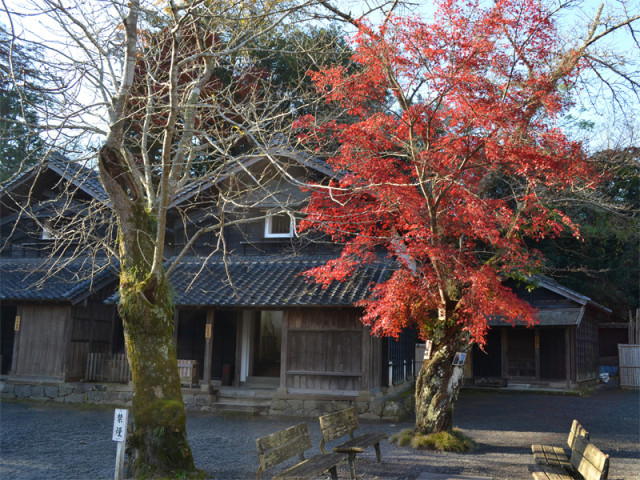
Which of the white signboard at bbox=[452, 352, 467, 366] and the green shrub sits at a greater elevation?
the white signboard at bbox=[452, 352, 467, 366]

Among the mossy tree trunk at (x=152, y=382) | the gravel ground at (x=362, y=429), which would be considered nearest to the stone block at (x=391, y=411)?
the gravel ground at (x=362, y=429)

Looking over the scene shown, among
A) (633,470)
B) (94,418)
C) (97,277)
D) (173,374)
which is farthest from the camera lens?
(97,277)

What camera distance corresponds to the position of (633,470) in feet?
28.0

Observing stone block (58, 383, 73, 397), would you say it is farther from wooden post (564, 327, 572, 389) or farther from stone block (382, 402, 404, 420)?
wooden post (564, 327, 572, 389)

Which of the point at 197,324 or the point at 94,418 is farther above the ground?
the point at 197,324

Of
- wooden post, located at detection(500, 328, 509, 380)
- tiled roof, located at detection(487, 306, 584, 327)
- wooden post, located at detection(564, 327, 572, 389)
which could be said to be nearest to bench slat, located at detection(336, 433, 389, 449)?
tiled roof, located at detection(487, 306, 584, 327)

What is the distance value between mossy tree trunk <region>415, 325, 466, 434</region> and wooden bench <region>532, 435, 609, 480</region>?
112 inches

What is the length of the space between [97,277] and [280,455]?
500 inches

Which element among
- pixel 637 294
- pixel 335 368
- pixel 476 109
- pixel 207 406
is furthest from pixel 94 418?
pixel 637 294

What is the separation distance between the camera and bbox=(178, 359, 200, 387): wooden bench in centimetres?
1561

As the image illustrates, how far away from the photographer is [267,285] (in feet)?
50.9

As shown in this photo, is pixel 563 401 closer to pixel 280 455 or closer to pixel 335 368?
pixel 335 368

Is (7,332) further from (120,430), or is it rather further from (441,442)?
(441,442)

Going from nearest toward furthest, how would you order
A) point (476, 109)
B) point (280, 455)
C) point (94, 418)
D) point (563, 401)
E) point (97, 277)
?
point (280, 455) < point (476, 109) < point (94, 418) < point (97, 277) < point (563, 401)
